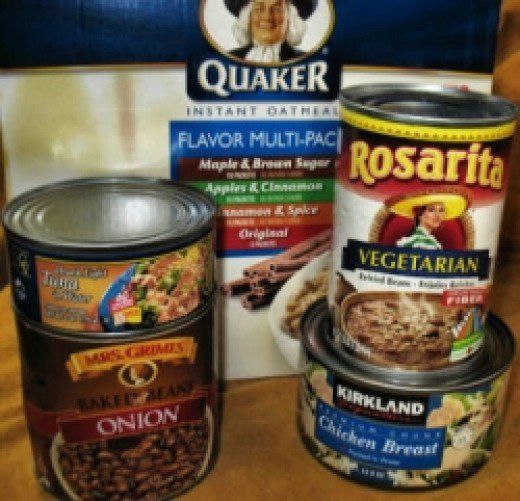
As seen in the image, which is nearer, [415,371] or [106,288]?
[106,288]

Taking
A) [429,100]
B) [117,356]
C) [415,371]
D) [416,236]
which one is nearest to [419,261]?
[416,236]

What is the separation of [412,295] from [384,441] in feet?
0.61

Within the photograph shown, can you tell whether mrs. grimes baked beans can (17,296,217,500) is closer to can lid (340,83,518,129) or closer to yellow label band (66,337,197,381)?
yellow label band (66,337,197,381)

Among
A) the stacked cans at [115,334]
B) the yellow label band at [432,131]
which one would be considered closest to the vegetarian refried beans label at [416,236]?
the yellow label band at [432,131]

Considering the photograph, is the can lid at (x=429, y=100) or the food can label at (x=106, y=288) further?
the can lid at (x=429, y=100)

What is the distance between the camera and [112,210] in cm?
105

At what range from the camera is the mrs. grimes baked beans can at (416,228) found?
894mm

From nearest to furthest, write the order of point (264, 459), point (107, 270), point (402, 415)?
point (107, 270) < point (402, 415) < point (264, 459)

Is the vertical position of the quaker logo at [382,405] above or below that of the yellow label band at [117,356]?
below

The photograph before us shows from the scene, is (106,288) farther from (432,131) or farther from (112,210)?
(432,131)

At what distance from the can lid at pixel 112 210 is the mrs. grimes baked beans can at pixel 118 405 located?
99mm

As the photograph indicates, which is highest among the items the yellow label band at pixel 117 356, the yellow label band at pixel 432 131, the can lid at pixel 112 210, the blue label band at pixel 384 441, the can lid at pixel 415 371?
the yellow label band at pixel 432 131

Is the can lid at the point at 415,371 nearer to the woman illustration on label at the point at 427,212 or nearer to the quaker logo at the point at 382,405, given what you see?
the quaker logo at the point at 382,405

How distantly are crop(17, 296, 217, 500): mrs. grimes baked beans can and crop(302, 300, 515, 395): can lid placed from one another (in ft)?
0.48
